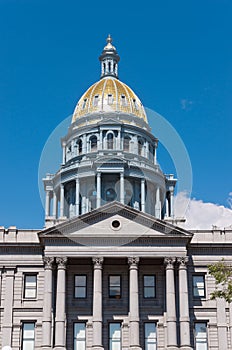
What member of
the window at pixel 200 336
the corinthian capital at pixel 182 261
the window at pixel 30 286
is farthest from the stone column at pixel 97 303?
the window at pixel 200 336

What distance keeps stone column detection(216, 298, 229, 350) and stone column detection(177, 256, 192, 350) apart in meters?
3.32

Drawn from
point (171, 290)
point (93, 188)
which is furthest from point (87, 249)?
point (93, 188)

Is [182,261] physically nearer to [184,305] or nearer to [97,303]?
[184,305]

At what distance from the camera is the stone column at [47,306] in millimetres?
56000

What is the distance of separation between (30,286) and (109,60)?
5034 cm

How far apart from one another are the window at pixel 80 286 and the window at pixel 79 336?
94.0 inches

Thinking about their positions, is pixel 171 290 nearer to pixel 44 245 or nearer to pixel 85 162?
pixel 44 245

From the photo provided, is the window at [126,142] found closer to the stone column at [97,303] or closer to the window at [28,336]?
the stone column at [97,303]

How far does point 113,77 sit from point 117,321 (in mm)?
48360

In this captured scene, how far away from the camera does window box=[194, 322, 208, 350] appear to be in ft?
192

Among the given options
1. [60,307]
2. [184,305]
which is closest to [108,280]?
[60,307]

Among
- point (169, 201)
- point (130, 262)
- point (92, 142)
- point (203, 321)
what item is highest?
point (92, 142)

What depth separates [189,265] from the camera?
6078cm

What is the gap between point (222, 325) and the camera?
58781 millimetres
